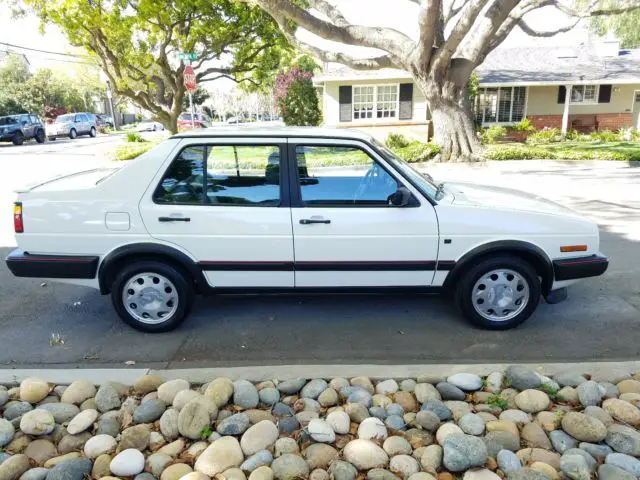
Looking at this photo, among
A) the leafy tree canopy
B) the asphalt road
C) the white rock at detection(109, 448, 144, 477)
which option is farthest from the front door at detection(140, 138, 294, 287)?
the leafy tree canopy

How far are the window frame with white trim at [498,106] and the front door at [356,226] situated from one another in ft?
75.4

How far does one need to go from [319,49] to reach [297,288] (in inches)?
531

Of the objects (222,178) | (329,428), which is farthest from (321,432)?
(222,178)

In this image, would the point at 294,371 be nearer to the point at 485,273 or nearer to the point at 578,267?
the point at 485,273

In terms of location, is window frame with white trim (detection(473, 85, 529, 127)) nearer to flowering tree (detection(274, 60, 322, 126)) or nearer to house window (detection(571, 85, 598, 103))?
house window (detection(571, 85, 598, 103))

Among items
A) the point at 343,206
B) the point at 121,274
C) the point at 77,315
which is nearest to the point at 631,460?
the point at 343,206

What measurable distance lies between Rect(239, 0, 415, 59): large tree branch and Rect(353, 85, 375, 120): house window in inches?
315

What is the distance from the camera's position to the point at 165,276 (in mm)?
4188

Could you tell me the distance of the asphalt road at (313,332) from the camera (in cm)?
392

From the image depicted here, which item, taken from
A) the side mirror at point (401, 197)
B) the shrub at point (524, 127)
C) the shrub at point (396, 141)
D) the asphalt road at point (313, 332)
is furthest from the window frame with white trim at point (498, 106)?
the side mirror at point (401, 197)

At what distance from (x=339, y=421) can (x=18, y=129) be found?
33.1 meters

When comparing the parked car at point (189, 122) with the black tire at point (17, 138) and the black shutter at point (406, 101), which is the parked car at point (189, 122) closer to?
the black tire at point (17, 138)

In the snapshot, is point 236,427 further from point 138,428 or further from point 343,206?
point 343,206

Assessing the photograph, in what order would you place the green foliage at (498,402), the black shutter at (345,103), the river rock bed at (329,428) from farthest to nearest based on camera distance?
the black shutter at (345,103), the green foliage at (498,402), the river rock bed at (329,428)
